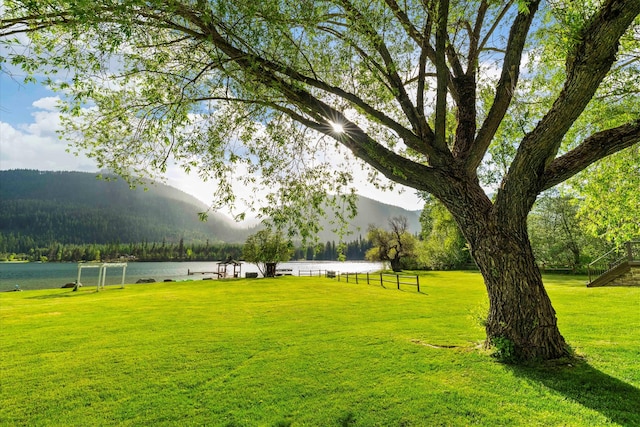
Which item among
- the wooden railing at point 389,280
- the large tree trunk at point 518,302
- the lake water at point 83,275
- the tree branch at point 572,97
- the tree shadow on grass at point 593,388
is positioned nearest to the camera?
the tree shadow on grass at point 593,388

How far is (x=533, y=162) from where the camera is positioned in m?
5.42

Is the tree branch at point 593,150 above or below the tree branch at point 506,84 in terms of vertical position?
below

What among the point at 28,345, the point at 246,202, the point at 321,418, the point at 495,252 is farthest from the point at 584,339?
the point at 28,345

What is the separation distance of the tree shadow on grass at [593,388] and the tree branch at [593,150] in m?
3.31

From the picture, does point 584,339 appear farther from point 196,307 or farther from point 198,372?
point 196,307

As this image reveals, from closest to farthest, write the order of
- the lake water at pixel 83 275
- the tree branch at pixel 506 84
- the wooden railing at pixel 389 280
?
the tree branch at pixel 506 84, the wooden railing at pixel 389 280, the lake water at pixel 83 275

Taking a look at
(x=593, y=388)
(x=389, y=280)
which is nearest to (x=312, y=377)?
(x=593, y=388)

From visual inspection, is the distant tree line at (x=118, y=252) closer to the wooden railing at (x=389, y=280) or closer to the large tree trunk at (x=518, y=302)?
the wooden railing at (x=389, y=280)

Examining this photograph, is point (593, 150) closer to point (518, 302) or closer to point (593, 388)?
point (518, 302)

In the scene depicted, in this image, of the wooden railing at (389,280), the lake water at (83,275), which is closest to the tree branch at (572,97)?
the wooden railing at (389,280)

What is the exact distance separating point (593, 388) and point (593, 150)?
404 centimetres

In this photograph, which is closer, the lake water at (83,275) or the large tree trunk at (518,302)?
the large tree trunk at (518,302)

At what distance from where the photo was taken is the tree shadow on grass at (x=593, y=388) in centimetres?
382

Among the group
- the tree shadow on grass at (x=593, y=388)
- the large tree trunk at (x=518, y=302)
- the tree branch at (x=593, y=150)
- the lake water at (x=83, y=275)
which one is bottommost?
the lake water at (x=83, y=275)
